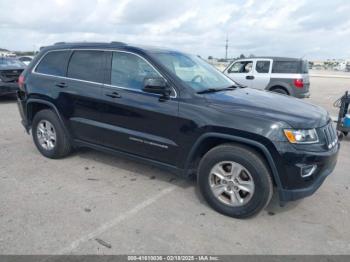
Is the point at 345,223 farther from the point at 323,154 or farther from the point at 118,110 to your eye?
the point at 118,110

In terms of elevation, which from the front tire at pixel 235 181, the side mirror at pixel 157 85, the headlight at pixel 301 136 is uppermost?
the side mirror at pixel 157 85

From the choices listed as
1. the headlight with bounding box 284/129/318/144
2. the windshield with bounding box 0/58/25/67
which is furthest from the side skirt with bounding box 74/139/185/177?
the windshield with bounding box 0/58/25/67

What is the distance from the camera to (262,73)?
1184cm

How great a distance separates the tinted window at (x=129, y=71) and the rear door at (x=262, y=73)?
859 cm

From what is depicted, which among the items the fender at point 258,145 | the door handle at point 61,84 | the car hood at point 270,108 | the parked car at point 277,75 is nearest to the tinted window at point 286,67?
the parked car at point 277,75

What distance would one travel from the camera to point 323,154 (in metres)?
3.20

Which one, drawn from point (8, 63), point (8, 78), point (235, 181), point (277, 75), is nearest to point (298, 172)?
point (235, 181)

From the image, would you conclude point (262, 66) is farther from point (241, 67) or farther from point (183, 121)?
point (183, 121)

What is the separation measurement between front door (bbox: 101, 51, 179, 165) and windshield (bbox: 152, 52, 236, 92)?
0.26 metres

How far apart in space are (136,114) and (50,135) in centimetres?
189

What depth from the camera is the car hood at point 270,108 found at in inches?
126

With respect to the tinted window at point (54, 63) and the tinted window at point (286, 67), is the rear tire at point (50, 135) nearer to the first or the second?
the tinted window at point (54, 63)

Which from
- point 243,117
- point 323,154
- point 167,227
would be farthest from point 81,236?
point 323,154

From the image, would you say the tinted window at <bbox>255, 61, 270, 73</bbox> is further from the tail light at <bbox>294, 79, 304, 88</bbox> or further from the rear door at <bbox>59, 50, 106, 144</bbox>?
the rear door at <bbox>59, 50, 106, 144</bbox>
